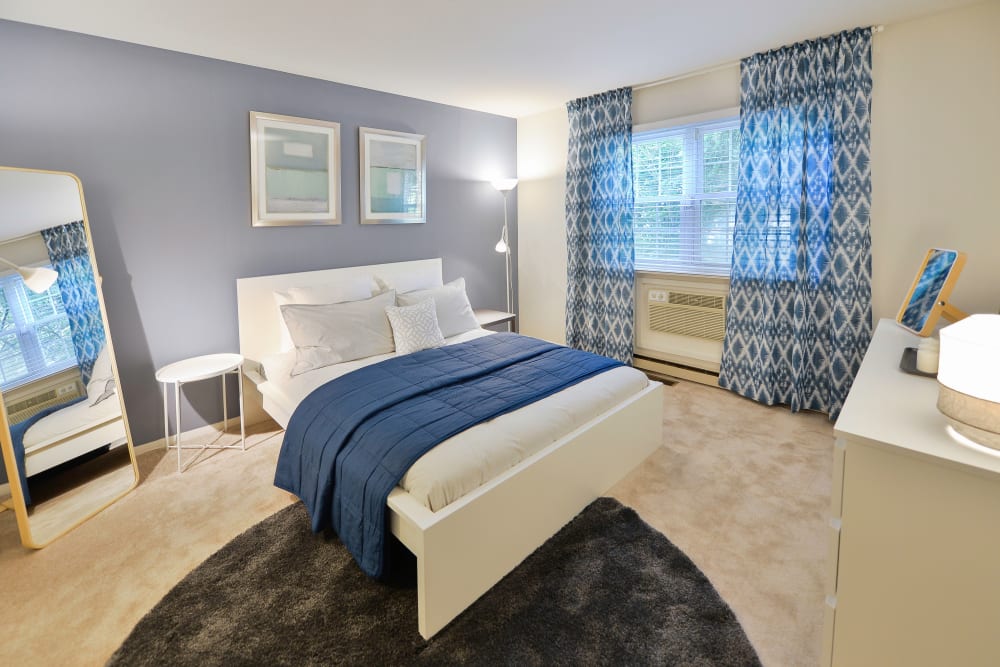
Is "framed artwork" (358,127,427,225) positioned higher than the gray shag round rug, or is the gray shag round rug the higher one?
"framed artwork" (358,127,427,225)

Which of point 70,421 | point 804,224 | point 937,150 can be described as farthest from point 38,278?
point 937,150

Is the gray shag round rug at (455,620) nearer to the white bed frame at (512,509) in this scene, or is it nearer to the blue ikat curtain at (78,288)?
the white bed frame at (512,509)

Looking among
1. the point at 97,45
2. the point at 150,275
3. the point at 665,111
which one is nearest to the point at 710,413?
the point at 665,111

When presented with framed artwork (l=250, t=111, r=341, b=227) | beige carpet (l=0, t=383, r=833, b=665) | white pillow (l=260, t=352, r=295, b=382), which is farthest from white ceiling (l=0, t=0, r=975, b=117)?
beige carpet (l=0, t=383, r=833, b=665)

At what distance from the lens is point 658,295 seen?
4.32m

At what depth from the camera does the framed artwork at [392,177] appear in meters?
3.92

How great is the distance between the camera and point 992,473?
1.10 metres

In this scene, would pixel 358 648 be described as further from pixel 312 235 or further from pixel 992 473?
pixel 312 235

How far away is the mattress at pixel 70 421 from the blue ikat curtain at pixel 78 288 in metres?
0.15

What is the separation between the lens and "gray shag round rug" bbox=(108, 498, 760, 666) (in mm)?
1643

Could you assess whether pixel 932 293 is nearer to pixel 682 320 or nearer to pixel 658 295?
pixel 682 320

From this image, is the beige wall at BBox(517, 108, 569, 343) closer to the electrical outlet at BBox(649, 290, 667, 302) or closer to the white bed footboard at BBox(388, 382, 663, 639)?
the electrical outlet at BBox(649, 290, 667, 302)

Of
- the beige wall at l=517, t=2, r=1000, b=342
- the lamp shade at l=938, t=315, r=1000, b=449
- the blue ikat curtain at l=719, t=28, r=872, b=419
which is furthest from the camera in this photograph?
the blue ikat curtain at l=719, t=28, r=872, b=419

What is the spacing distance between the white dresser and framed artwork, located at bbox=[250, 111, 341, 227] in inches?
133
